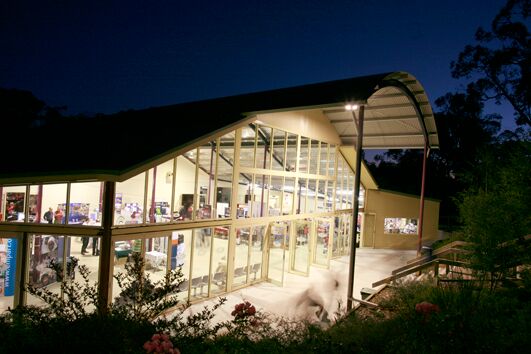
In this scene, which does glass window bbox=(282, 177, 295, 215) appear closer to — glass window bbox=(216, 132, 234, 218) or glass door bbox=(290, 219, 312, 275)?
glass door bbox=(290, 219, 312, 275)

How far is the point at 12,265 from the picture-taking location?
9.05 meters

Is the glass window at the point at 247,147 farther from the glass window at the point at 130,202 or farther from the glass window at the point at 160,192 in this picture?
the glass window at the point at 130,202

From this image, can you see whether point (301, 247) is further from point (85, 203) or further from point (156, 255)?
point (85, 203)

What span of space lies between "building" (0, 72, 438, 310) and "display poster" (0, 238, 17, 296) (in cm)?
3

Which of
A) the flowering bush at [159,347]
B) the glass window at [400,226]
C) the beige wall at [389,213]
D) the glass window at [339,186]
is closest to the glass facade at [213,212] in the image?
the glass window at [339,186]

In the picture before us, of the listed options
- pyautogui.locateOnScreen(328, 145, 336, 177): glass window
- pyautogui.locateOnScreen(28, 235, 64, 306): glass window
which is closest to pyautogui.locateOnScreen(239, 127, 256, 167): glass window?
pyautogui.locateOnScreen(28, 235, 64, 306): glass window

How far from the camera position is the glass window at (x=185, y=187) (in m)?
10.1

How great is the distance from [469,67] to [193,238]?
80.7 feet

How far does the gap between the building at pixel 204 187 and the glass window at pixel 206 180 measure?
0.04m

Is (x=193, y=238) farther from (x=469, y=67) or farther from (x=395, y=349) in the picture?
(x=469, y=67)

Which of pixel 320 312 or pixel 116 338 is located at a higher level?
pixel 116 338

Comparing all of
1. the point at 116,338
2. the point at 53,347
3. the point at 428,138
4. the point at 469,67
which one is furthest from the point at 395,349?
the point at 469,67

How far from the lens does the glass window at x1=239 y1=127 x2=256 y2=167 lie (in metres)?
12.4

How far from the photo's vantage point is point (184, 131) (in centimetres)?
1158
